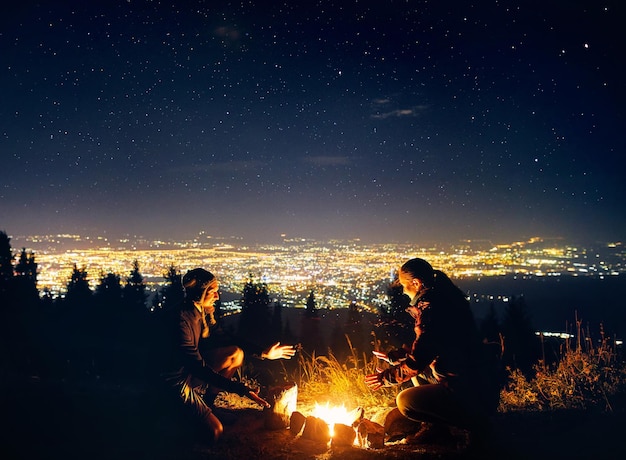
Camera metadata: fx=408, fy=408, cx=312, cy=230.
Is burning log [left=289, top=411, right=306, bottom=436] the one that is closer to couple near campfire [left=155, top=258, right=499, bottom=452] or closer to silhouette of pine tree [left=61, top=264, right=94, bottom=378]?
couple near campfire [left=155, top=258, right=499, bottom=452]

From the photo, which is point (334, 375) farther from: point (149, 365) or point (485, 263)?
point (485, 263)

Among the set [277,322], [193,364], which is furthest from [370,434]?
[277,322]

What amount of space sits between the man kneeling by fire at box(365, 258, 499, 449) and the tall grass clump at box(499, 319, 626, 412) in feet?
6.92

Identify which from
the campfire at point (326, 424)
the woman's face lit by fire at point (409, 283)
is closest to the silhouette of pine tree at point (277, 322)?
the campfire at point (326, 424)

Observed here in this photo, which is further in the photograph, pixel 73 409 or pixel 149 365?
pixel 73 409

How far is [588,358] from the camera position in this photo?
7.70 m

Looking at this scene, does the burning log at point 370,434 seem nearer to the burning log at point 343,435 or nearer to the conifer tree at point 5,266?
the burning log at point 343,435

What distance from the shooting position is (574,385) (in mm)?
6715

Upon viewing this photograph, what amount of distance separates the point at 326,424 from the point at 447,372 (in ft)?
5.59

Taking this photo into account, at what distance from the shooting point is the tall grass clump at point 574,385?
634cm

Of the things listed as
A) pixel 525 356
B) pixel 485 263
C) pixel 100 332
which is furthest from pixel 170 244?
pixel 485 263

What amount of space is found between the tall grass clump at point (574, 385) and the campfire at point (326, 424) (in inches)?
101

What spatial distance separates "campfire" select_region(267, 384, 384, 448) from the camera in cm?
506

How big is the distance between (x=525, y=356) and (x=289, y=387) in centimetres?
3529
